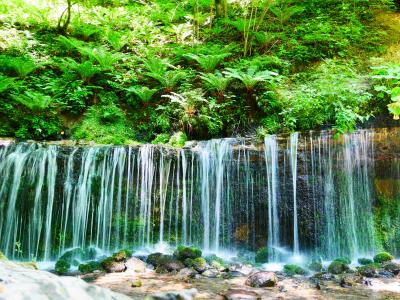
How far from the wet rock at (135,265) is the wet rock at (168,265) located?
0.89 ft

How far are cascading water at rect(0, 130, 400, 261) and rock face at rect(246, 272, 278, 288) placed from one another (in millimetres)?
1864

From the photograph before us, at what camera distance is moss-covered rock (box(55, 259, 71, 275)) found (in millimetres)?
6223

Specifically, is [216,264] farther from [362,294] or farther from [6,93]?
[6,93]

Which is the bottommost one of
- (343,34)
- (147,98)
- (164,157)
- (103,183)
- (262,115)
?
(103,183)

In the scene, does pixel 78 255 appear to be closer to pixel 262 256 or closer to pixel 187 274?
pixel 187 274

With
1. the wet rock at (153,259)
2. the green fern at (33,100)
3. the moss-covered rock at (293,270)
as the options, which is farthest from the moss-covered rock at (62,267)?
the green fern at (33,100)

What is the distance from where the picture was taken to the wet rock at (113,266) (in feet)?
20.3

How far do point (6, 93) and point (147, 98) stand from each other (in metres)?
3.65

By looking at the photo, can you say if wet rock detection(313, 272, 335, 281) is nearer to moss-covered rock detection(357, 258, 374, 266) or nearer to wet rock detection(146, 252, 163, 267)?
moss-covered rock detection(357, 258, 374, 266)

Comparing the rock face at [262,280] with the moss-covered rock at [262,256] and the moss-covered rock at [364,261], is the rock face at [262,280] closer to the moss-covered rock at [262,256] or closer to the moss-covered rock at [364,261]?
the moss-covered rock at [262,256]

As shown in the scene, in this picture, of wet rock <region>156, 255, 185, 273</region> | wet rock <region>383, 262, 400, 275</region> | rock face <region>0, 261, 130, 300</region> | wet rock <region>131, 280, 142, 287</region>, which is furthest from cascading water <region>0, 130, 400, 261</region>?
rock face <region>0, 261, 130, 300</region>

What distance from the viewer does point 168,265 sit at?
6.29m

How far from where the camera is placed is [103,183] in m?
7.87

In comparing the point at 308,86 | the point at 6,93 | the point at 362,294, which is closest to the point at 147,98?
the point at 6,93
